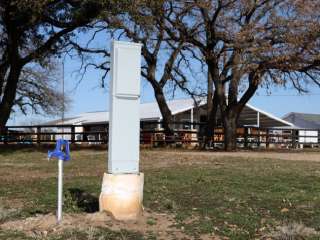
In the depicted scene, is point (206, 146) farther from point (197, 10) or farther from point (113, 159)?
→ point (113, 159)

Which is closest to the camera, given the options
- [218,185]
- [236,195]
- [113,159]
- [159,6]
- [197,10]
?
[113,159]

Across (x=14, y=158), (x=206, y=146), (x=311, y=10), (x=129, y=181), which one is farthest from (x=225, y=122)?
(x=129, y=181)

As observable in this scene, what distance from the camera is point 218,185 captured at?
955cm

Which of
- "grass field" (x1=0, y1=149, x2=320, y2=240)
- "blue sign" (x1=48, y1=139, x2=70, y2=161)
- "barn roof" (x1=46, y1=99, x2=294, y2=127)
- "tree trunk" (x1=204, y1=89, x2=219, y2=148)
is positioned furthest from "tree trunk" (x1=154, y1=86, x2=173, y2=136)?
"blue sign" (x1=48, y1=139, x2=70, y2=161)

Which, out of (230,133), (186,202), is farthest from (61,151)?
(230,133)

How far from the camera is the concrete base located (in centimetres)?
663

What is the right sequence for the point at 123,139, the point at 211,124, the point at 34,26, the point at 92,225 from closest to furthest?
the point at 92,225 < the point at 123,139 < the point at 34,26 < the point at 211,124

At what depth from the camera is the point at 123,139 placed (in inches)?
269

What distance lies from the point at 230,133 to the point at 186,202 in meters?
16.4

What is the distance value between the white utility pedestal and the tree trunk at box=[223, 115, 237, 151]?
55.3 ft

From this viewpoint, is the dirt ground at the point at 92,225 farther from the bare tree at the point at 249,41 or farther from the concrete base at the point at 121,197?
the bare tree at the point at 249,41

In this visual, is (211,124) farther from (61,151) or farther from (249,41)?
(61,151)

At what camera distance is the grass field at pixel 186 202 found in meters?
6.16

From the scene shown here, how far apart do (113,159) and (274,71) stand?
15179 mm
